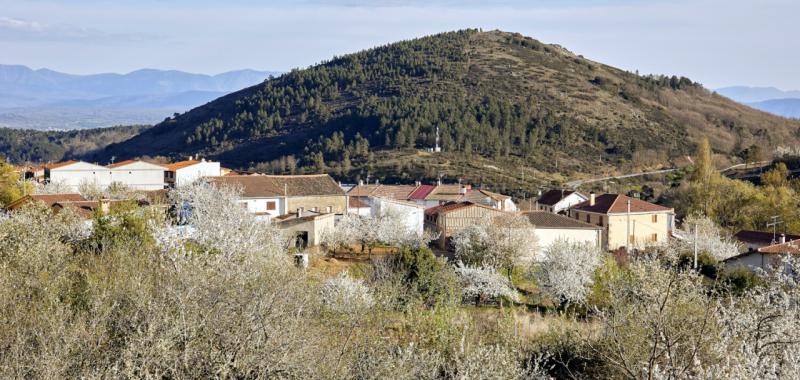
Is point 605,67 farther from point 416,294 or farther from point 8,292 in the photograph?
point 8,292

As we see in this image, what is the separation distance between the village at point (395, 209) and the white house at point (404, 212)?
85 mm

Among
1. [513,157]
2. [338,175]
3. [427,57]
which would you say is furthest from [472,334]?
[427,57]

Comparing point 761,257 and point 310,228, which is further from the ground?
point 310,228

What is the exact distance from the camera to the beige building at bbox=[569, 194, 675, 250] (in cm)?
4969

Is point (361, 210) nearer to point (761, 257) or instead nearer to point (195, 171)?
point (195, 171)

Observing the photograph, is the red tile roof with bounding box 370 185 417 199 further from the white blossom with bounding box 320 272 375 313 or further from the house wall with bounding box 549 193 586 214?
the white blossom with bounding box 320 272 375 313

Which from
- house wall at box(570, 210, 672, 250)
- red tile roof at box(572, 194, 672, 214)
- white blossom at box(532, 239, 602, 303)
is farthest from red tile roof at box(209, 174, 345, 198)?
white blossom at box(532, 239, 602, 303)

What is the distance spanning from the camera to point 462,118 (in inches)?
3927

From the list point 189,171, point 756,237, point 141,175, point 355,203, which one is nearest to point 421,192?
point 355,203

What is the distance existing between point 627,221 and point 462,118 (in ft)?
171

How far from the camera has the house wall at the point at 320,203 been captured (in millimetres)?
50094

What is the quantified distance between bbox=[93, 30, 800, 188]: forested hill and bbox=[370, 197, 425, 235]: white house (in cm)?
2814

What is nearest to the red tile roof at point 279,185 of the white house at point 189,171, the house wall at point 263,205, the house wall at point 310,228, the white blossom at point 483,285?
the house wall at point 263,205

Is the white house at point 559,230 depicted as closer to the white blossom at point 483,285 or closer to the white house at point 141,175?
the white blossom at point 483,285
